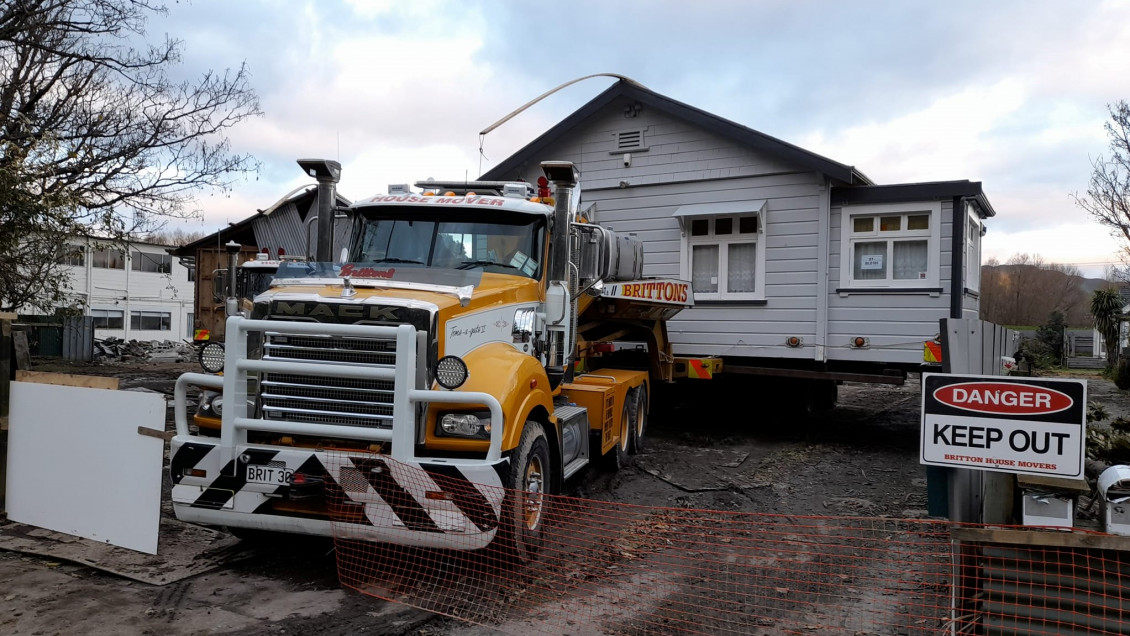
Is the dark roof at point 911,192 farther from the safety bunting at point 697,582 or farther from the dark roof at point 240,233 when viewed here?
the dark roof at point 240,233

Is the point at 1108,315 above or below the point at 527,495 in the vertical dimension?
above

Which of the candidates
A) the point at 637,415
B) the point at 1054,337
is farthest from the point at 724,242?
the point at 1054,337

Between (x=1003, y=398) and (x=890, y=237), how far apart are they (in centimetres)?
650

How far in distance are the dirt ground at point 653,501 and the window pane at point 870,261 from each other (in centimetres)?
230

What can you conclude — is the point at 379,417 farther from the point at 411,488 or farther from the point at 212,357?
the point at 212,357

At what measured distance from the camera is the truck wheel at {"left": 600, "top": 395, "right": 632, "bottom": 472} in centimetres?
850

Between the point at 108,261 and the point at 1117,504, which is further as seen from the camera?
the point at 108,261

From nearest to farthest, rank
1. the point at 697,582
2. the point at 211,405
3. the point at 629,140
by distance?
1. the point at 697,582
2. the point at 211,405
3. the point at 629,140

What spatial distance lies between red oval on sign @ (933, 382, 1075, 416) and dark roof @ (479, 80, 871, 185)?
6.32 m

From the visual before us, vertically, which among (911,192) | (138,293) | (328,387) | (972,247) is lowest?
(328,387)

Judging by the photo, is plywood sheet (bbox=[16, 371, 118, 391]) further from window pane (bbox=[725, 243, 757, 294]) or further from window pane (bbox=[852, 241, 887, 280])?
window pane (bbox=[852, 241, 887, 280])

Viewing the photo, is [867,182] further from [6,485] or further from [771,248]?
[6,485]

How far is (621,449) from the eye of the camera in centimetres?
872

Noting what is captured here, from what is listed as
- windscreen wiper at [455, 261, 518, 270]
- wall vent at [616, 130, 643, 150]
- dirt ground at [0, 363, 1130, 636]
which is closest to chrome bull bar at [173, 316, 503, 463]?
dirt ground at [0, 363, 1130, 636]
